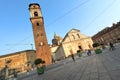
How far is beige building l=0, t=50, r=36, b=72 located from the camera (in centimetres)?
5500

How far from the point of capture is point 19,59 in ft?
187

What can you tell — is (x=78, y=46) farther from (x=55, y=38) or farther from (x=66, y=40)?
(x=55, y=38)

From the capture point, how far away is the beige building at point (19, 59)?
55000 millimetres

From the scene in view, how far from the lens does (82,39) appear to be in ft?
179

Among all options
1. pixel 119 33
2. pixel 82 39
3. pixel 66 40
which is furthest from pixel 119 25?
pixel 66 40

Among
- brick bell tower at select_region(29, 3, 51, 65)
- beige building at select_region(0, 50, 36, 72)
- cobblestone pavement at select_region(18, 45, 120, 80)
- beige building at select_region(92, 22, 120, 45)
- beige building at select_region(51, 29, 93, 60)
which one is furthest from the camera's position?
beige building at select_region(92, 22, 120, 45)

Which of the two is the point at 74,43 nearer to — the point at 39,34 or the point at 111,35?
the point at 39,34

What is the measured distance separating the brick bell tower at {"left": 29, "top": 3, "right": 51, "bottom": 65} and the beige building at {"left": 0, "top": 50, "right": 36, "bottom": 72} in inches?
661

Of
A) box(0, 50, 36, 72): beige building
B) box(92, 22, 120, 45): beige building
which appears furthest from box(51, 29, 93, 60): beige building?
box(92, 22, 120, 45): beige building

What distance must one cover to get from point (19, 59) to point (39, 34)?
20392 mm

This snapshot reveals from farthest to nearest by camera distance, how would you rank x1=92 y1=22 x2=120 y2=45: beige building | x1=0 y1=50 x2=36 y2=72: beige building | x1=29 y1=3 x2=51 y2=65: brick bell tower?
x1=92 y1=22 x2=120 y2=45: beige building → x1=0 y1=50 x2=36 y2=72: beige building → x1=29 y1=3 x2=51 y2=65: brick bell tower

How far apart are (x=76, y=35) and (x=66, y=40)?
16.4 ft

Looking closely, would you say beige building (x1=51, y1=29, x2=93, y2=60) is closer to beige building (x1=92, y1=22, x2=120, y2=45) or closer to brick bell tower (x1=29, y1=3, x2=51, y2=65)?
brick bell tower (x1=29, y1=3, x2=51, y2=65)

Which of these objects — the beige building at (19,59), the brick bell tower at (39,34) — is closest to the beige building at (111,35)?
the brick bell tower at (39,34)
